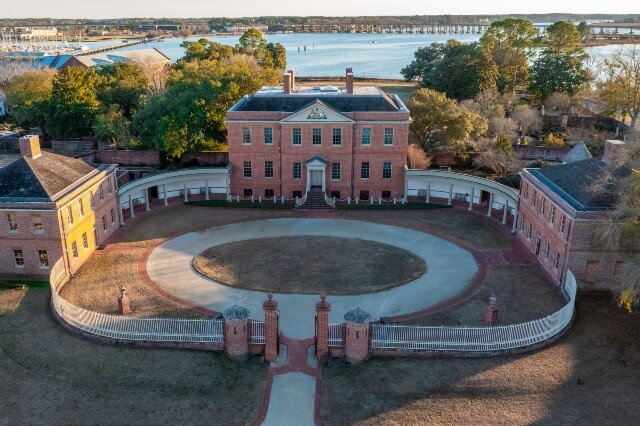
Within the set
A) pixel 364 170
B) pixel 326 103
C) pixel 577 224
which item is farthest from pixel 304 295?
pixel 326 103

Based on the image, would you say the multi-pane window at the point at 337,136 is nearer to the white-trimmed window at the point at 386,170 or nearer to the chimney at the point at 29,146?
the white-trimmed window at the point at 386,170

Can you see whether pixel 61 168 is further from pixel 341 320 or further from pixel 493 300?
pixel 493 300

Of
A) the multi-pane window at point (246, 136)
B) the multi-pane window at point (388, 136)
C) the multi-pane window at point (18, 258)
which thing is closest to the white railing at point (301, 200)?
the multi-pane window at point (246, 136)

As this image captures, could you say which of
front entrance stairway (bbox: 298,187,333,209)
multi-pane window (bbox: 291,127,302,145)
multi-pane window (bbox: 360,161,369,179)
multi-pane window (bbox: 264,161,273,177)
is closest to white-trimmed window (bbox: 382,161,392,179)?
multi-pane window (bbox: 360,161,369,179)

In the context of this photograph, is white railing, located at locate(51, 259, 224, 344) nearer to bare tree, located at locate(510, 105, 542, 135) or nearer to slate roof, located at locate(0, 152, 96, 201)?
slate roof, located at locate(0, 152, 96, 201)

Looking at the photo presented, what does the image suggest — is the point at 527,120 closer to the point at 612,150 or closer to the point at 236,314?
the point at 612,150

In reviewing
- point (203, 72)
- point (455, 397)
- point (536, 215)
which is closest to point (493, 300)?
point (455, 397)
